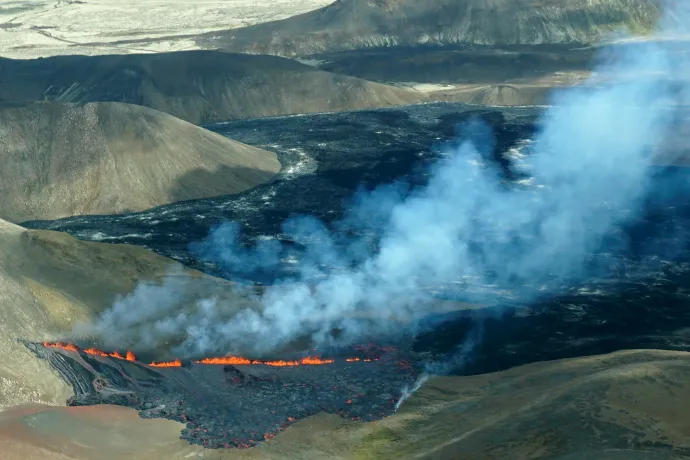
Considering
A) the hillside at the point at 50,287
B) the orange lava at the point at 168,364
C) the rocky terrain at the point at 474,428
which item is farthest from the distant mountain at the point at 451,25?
the rocky terrain at the point at 474,428

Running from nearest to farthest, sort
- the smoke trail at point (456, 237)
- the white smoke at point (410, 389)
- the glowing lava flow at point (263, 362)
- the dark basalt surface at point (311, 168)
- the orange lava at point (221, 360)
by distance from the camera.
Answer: the white smoke at point (410, 389)
the orange lava at point (221, 360)
the glowing lava flow at point (263, 362)
the smoke trail at point (456, 237)
the dark basalt surface at point (311, 168)

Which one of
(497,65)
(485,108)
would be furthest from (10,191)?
(497,65)

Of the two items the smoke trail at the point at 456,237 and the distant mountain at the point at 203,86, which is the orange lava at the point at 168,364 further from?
the distant mountain at the point at 203,86

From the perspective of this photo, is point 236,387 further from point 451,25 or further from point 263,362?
point 451,25

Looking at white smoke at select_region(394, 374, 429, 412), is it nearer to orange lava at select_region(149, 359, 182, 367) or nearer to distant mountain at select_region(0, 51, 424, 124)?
orange lava at select_region(149, 359, 182, 367)

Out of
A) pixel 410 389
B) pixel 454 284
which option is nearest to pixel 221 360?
pixel 410 389
